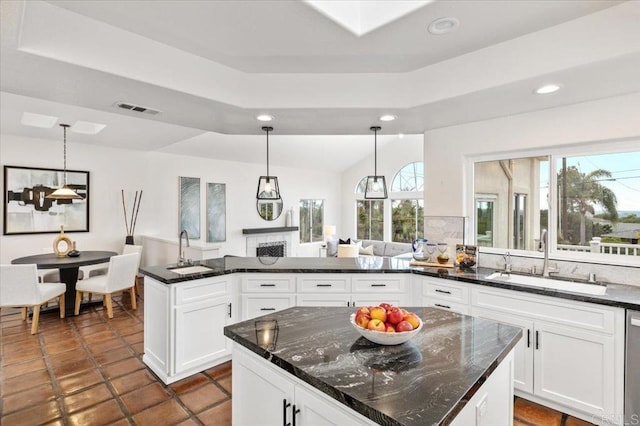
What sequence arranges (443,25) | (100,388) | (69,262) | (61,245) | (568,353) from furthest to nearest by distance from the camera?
(61,245) < (69,262) < (100,388) < (568,353) < (443,25)

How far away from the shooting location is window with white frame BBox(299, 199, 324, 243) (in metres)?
9.62

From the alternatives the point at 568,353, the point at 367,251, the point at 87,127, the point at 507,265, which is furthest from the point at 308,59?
the point at 367,251

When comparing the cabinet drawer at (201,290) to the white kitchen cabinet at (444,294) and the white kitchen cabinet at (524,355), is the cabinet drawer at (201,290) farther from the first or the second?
the white kitchen cabinet at (524,355)

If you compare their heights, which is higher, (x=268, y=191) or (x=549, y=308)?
(x=268, y=191)

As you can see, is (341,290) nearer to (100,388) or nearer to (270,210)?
(100,388)

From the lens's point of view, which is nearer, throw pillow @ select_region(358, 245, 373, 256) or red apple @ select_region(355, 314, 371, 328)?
red apple @ select_region(355, 314, 371, 328)

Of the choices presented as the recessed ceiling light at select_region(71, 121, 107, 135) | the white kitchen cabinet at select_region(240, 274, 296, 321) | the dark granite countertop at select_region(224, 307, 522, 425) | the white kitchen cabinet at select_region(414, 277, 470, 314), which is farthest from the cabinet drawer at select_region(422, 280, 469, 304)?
the recessed ceiling light at select_region(71, 121, 107, 135)

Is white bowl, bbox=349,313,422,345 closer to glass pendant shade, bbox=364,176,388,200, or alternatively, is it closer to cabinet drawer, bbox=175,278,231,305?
cabinet drawer, bbox=175,278,231,305

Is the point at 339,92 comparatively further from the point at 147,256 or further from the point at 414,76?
the point at 147,256

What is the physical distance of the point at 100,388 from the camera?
259cm

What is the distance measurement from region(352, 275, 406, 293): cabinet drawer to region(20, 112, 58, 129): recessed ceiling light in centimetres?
448

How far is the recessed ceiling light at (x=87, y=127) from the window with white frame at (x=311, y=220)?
5451mm

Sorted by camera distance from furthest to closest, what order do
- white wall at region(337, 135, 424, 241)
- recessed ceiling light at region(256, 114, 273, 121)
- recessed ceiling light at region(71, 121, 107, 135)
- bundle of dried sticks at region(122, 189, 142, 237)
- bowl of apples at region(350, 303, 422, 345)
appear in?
1. white wall at region(337, 135, 424, 241)
2. bundle of dried sticks at region(122, 189, 142, 237)
3. recessed ceiling light at region(71, 121, 107, 135)
4. recessed ceiling light at region(256, 114, 273, 121)
5. bowl of apples at region(350, 303, 422, 345)

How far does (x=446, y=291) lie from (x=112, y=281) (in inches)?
163
